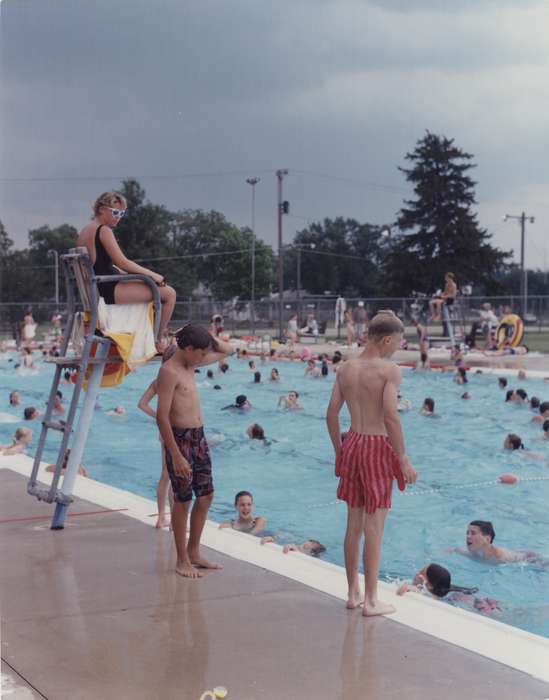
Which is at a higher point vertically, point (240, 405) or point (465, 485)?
point (240, 405)

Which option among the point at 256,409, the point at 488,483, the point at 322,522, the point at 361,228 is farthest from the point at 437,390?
the point at 361,228

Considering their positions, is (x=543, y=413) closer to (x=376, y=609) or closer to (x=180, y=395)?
(x=180, y=395)

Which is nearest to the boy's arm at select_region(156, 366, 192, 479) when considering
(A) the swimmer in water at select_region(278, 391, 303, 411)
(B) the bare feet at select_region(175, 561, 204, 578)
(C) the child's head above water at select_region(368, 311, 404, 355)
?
(B) the bare feet at select_region(175, 561, 204, 578)

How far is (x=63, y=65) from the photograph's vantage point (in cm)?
985

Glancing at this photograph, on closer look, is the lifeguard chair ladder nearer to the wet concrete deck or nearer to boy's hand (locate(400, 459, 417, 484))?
the wet concrete deck

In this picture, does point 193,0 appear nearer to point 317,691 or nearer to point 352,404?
point 352,404

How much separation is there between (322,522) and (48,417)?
4.61m

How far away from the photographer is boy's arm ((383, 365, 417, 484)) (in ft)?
14.9

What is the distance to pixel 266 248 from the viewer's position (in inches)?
3713

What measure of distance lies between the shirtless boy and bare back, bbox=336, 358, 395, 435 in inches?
40.2

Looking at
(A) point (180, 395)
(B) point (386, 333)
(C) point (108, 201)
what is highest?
(C) point (108, 201)

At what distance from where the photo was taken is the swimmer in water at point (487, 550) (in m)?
A: 8.27

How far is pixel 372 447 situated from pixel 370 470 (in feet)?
0.39

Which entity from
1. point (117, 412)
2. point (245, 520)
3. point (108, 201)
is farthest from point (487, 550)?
point (117, 412)
